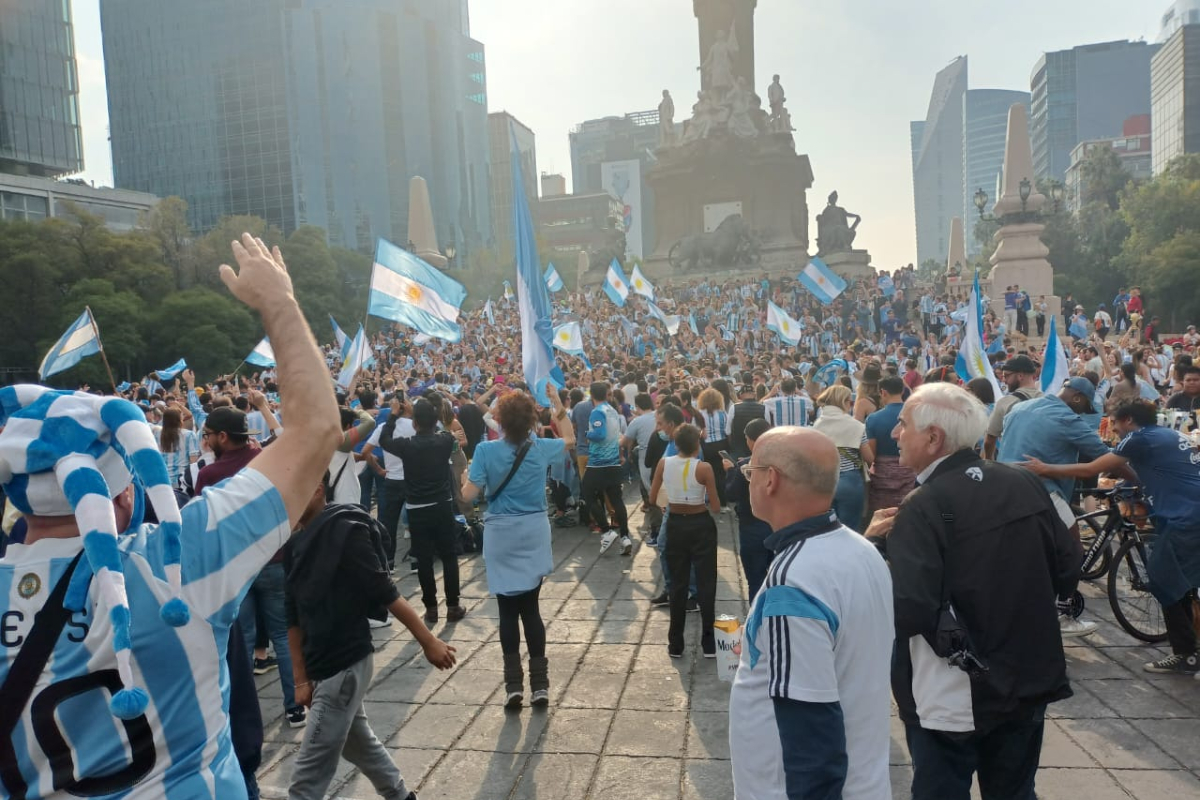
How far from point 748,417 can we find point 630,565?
1.91 metres

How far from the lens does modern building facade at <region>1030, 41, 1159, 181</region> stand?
490 ft

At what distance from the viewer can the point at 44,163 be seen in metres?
63.1

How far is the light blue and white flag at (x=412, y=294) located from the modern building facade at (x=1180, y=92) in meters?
120

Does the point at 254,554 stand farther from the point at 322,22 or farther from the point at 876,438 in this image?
the point at 322,22

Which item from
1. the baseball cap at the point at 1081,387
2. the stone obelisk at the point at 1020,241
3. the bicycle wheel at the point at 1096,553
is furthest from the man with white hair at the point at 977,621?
the stone obelisk at the point at 1020,241

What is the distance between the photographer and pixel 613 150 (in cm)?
16862

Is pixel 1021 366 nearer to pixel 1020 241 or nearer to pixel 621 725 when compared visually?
pixel 621 725

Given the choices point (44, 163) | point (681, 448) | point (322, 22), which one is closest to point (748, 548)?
point (681, 448)

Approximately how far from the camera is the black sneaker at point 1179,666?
17.6 feet

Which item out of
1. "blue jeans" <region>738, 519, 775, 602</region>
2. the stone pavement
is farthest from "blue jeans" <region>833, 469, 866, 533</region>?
the stone pavement

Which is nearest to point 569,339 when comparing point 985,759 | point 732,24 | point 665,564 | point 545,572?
point 665,564

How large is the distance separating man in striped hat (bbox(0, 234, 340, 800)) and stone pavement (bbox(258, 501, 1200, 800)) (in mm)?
3018

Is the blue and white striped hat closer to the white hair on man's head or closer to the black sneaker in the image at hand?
the white hair on man's head

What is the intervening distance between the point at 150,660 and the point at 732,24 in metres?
55.1
